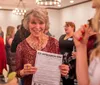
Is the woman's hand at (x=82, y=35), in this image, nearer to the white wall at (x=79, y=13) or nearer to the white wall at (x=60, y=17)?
the white wall at (x=79, y=13)

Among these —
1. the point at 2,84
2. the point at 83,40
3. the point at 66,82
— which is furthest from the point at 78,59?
the point at 66,82

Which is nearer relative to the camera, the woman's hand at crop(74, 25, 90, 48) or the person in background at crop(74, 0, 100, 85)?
the person in background at crop(74, 0, 100, 85)

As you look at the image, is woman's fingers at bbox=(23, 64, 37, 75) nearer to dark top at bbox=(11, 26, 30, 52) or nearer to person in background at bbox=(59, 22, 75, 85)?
dark top at bbox=(11, 26, 30, 52)

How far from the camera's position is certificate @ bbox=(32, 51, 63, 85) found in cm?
153

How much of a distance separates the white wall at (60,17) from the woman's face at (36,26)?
10160mm

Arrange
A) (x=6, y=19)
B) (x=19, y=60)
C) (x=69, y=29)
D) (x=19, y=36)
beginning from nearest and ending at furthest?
(x=19, y=60), (x=19, y=36), (x=69, y=29), (x=6, y=19)

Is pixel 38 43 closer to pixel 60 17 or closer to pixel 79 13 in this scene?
pixel 79 13

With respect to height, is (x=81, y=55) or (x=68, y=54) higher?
(x=81, y=55)

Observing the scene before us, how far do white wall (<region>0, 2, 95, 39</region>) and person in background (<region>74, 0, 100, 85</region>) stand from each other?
10.6 m

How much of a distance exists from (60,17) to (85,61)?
14.4 m

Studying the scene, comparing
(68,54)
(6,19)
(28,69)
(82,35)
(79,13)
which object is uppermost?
(79,13)

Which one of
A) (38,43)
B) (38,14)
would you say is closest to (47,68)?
(38,43)

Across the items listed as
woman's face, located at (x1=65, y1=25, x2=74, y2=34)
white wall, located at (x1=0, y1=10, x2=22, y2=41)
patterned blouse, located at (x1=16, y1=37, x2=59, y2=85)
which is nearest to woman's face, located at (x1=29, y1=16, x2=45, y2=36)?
patterned blouse, located at (x1=16, y1=37, x2=59, y2=85)

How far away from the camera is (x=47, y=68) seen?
5.03 feet
